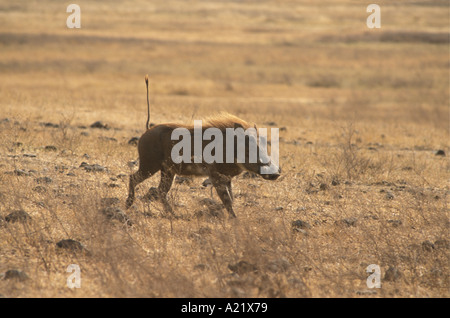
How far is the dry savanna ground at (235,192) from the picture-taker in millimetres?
5219

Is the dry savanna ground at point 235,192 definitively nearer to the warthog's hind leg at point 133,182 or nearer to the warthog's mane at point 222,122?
the warthog's hind leg at point 133,182

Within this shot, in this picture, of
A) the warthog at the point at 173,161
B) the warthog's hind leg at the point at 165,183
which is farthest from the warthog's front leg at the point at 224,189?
the warthog's hind leg at the point at 165,183

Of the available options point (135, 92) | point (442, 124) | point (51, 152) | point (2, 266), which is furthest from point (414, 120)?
point (2, 266)

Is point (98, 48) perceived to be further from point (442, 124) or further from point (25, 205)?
point (25, 205)

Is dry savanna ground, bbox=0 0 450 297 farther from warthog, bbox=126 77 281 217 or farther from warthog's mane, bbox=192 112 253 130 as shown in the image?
warthog's mane, bbox=192 112 253 130

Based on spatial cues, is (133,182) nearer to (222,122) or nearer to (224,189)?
(224,189)

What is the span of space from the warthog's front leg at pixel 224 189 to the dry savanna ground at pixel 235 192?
0.12m

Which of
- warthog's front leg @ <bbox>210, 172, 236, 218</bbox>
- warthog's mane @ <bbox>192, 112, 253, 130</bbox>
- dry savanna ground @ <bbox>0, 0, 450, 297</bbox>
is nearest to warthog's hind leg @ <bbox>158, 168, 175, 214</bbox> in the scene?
dry savanna ground @ <bbox>0, 0, 450, 297</bbox>

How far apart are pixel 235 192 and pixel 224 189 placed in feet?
4.47

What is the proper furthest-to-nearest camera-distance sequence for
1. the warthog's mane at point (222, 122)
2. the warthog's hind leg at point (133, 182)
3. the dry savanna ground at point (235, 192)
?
the warthog's mane at point (222, 122) < the warthog's hind leg at point (133, 182) < the dry savanna ground at point (235, 192)

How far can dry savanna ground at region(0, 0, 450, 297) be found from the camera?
522cm
